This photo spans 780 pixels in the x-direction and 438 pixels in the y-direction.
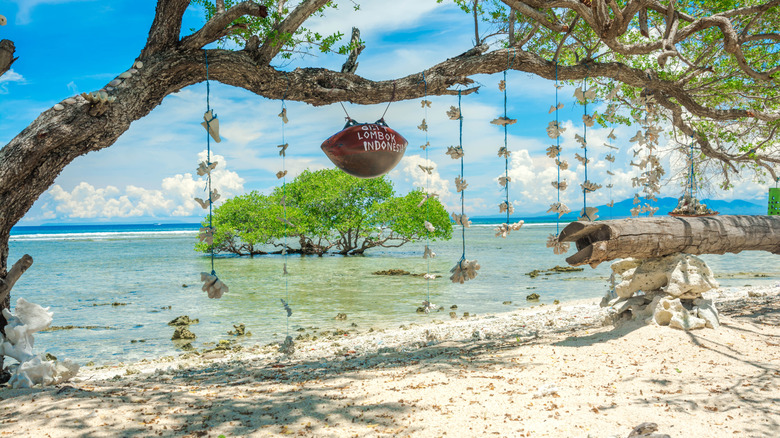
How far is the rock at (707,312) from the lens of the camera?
5340 millimetres

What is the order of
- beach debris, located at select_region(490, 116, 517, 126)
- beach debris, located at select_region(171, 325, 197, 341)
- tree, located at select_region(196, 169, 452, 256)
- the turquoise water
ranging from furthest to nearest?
tree, located at select_region(196, 169, 452, 256)
the turquoise water
beach debris, located at select_region(171, 325, 197, 341)
beach debris, located at select_region(490, 116, 517, 126)

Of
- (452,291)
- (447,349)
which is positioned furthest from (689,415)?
(452,291)

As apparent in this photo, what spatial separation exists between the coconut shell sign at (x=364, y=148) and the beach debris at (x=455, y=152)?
62cm

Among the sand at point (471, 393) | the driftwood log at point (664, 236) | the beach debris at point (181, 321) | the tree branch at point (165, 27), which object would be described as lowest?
the beach debris at point (181, 321)

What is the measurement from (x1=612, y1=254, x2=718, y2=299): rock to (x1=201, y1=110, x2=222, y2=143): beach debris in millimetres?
5121

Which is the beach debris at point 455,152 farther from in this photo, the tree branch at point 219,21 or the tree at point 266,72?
the tree branch at point 219,21

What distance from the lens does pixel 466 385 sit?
4.16 meters

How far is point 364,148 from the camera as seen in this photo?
4684mm

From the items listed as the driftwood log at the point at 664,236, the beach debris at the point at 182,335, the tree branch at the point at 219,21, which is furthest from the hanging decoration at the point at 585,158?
the beach debris at the point at 182,335

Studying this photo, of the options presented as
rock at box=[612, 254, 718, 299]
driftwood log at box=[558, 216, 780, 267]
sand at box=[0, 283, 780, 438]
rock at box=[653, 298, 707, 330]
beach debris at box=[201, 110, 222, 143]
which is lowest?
sand at box=[0, 283, 780, 438]

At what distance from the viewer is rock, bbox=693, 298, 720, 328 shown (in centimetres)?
534

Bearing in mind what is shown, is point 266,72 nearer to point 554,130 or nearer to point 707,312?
point 554,130

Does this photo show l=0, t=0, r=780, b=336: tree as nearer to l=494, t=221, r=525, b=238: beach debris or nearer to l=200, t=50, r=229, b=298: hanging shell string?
l=200, t=50, r=229, b=298: hanging shell string

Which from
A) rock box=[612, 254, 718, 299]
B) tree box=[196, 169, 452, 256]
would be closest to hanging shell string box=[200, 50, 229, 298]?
rock box=[612, 254, 718, 299]
